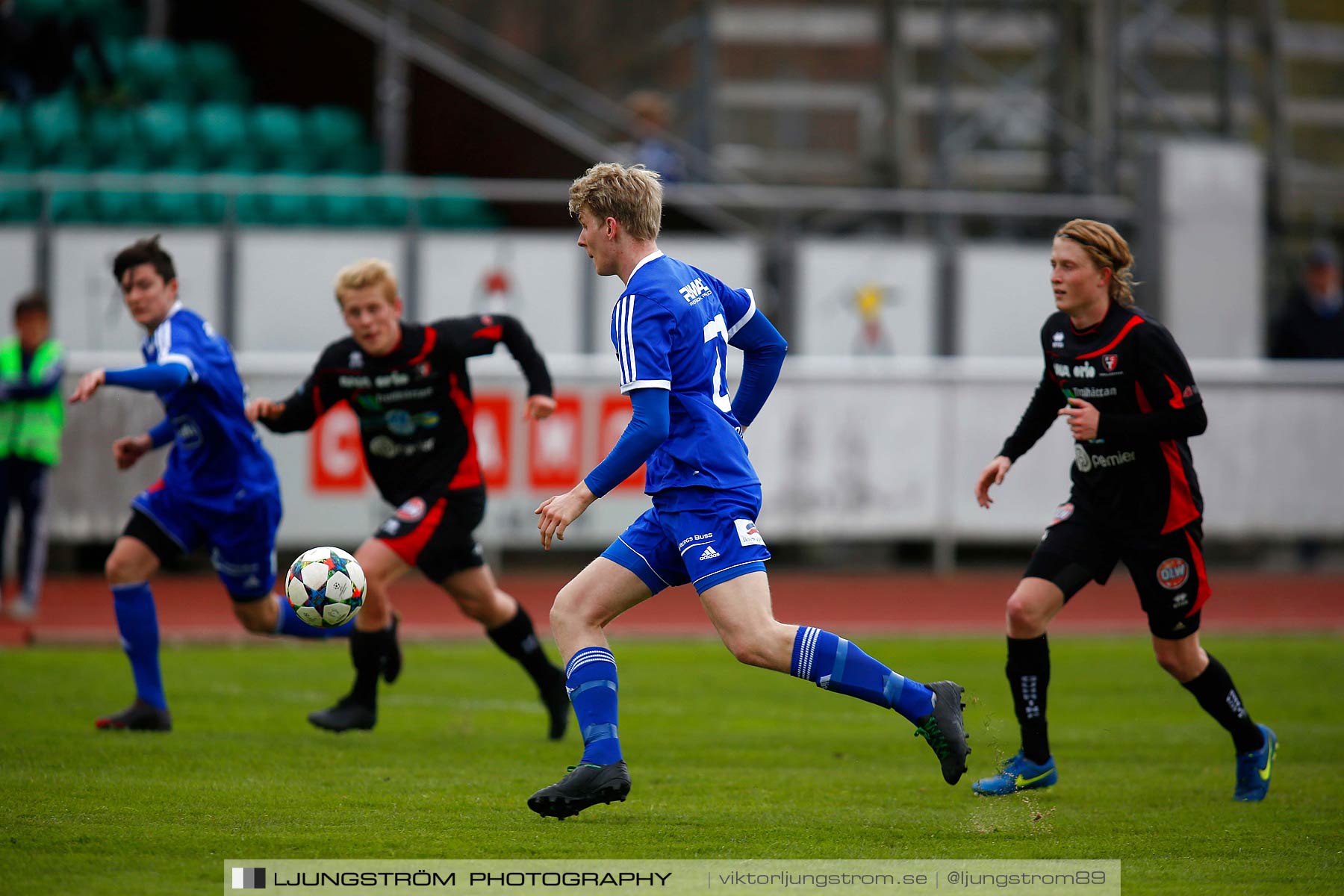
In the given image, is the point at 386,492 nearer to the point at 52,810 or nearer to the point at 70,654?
the point at 52,810

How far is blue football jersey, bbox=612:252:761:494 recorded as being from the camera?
522 centimetres

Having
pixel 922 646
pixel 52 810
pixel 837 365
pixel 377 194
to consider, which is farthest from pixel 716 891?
pixel 377 194

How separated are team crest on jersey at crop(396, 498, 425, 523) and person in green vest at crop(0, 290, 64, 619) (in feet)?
17.1

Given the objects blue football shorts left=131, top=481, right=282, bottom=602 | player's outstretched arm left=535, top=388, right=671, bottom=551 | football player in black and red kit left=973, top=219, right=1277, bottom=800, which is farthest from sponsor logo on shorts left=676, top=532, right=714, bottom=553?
blue football shorts left=131, top=481, right=282, bottom=602

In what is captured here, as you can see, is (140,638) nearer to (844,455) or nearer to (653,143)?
(844,455)

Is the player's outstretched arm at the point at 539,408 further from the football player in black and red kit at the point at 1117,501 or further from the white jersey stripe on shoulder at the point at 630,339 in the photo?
the football player in black and red kit at the point at 1117,501

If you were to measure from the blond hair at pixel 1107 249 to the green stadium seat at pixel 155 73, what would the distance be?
1531cm

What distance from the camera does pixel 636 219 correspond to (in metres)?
5.38

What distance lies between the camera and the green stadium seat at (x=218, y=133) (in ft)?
59.0

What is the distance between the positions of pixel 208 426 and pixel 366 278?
3.51 feet

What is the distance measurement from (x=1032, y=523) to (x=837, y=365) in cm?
237

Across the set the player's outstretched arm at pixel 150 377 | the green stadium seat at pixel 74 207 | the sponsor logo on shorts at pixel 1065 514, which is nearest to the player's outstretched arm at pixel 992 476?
the sponsor logo on shorts at pixel 1065 514

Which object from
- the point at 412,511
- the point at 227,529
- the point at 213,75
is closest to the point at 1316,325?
the point at 412,511

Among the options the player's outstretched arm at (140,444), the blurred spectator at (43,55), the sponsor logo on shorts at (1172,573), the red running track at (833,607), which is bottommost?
the red running track at (833,607)
